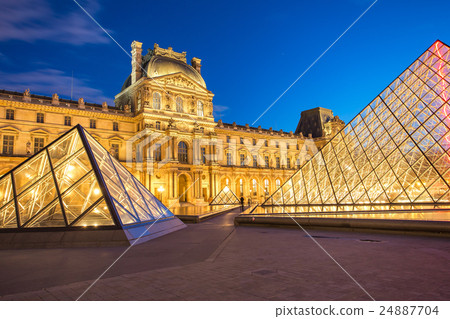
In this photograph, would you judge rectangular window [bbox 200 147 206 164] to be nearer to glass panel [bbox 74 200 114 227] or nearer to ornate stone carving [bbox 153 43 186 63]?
ornate stone carving [bbox 153 43 186 63]

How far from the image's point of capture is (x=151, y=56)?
4572 centimetres

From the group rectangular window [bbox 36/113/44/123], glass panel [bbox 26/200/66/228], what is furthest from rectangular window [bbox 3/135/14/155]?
glass panel [bbox 26/200/66/228]

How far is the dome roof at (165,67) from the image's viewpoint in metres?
42.2

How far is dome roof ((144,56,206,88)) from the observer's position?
4223 cm

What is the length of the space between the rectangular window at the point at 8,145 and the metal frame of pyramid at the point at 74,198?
1074 inches

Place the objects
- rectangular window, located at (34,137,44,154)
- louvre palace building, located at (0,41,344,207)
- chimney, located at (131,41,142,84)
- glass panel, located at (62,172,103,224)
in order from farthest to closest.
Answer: chimney, located at (131,41,142,84), rectangular window, located at (34,137,44,154), louvre palace building, located at (0,41,344,207), glass panel, located at (62,172,103,224)

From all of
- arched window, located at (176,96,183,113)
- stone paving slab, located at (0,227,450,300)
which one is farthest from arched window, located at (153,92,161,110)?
stone paving slab, located at (0,227,450,300)

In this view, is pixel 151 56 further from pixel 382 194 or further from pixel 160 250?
pixel 160 250

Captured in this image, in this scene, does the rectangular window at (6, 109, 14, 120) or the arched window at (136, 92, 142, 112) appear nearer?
the rectangular window at (6, 109, 14, 120)

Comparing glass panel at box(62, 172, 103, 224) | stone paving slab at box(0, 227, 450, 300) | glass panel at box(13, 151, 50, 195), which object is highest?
glass panel at box(13, 151, 50, 195)

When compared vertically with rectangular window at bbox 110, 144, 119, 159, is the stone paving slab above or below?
below

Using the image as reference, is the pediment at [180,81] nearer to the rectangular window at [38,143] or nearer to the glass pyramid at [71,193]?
the rectangular window at [38,143]

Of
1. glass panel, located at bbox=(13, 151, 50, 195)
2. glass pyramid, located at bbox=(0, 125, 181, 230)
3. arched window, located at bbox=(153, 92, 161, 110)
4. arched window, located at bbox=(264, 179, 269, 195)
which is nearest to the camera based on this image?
glass pyramid, located at bbox=(0, 125, 181, 230)

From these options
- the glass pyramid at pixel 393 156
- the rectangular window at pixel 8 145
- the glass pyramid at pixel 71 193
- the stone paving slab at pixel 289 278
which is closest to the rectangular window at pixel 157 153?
the rectangular window at pixel 8 145
